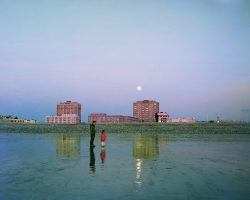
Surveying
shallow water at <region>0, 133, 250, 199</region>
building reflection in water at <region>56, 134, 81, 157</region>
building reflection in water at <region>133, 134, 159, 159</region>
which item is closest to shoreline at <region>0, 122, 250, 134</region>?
building reflection in water at <region>133, 134, 159, 159</region>

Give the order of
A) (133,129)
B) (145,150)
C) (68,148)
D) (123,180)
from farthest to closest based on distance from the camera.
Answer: (133,129), (68,148), (145,150), (123,180)

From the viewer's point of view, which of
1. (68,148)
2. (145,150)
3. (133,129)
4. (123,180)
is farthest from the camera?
(133,129)

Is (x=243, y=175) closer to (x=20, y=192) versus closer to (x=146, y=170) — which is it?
(x=146, y=170)

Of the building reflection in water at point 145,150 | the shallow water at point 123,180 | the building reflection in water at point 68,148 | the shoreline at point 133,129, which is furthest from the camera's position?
the shoreline at point 133,129

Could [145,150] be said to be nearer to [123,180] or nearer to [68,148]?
[68,148]

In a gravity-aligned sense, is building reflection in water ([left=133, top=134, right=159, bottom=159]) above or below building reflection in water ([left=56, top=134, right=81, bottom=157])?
below

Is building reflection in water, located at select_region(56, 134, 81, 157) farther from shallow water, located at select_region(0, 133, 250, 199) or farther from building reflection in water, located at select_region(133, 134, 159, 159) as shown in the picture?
building reflection in water, located at select_region(133, 134, 159, 159)

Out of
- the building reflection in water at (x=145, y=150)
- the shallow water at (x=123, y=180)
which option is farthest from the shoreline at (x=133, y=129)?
the shallow water at (x=123, y=180)

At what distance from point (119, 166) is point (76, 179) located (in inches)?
123

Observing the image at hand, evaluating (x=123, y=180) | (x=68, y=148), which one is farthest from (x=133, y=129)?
(x=123, y=180)

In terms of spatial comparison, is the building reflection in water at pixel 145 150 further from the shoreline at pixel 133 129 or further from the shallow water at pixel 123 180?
the shoreline at pixel 133 129

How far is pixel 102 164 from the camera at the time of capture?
1276 cm

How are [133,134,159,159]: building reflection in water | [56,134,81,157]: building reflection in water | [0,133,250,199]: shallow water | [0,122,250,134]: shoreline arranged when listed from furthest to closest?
1. [0,122,250,134]: shoreline
2. [56,134,81,157]: building reflection in water
3. [133,134,159,159]: building reflection in water
4. [0,133,250,199]: shallow water

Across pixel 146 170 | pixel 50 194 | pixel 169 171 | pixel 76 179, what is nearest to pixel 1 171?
pixel 76 179
